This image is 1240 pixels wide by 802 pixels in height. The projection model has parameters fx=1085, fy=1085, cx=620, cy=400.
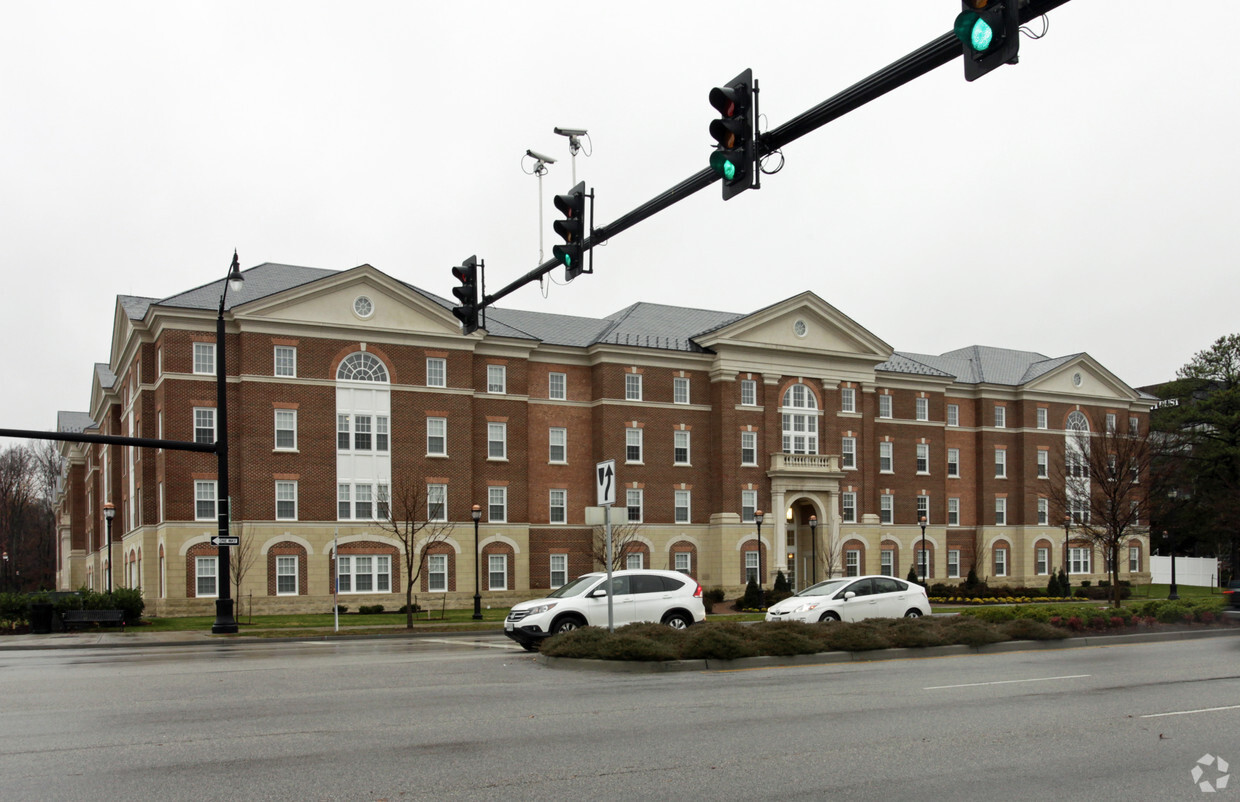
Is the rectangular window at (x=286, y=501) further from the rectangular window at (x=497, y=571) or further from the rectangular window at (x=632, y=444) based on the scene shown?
the rectangular window at (x=632, y=444)

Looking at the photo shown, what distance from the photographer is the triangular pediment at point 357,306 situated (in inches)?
1756

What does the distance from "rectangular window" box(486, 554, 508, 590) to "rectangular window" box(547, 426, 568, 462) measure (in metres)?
5.48

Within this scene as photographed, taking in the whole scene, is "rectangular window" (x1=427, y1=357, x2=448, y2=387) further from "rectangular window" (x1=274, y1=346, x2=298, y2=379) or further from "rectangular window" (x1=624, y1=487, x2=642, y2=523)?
"rectangular window" (x1=624, y1=487, x2=642, y2=523)

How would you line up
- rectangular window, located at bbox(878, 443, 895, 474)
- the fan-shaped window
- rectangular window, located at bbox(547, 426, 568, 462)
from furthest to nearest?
rectangular window, located at bbox(878, 443, 895, 474) < rectangular window, located at bbox(547, 426, 568, 462) < the fan-shaped window

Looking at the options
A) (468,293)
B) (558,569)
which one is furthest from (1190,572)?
(468,293)

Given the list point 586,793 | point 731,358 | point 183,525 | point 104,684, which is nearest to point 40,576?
point 183,525

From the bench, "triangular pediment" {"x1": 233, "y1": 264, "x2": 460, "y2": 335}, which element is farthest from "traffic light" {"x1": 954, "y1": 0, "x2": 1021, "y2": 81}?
"triangular pediment" {"x1": 233, "y1": 264, "x2": 460, "y2": 335}

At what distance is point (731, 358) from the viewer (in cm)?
5503

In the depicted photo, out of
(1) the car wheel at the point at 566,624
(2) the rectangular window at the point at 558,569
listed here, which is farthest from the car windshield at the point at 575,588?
(2) the rectangular window at the point at 558,569

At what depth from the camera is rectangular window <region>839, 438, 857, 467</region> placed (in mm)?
58188

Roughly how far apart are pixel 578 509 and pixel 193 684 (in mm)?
37331

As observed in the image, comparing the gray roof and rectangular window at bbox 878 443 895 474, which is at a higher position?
the gray roof

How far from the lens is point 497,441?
50.5 metres

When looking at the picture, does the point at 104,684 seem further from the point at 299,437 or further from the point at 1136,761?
the point at 299,437
